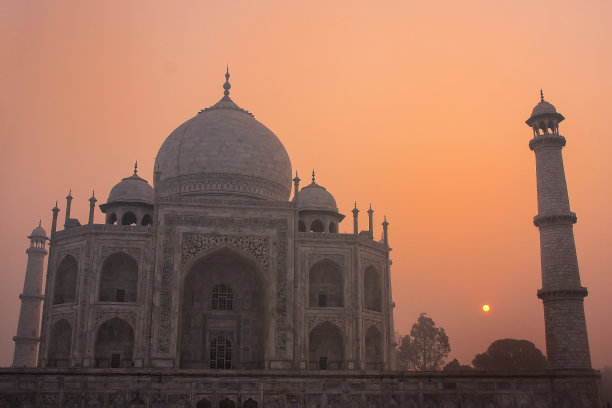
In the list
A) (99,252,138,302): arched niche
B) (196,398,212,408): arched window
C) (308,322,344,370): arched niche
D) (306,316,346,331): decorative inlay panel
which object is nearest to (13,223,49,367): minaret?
(99,252,138,302): arched niche

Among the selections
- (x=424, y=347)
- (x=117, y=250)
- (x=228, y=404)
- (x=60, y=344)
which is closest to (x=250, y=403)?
(x=228, y=404)

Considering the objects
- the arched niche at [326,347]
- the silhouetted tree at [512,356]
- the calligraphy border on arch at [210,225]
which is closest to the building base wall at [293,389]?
the calligraphy border on arch at [210,225]

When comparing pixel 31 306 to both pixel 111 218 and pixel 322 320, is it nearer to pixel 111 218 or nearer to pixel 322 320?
pixel 111 218

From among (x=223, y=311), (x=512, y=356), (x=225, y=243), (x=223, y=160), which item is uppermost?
(x=223, y=160)

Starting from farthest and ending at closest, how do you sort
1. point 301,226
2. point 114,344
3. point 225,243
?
point 301,226, point 225,243, point 114,344

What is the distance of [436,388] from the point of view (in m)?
20.0

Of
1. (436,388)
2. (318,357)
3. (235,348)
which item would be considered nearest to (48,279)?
(235,348)

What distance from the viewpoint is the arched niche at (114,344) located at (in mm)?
24031

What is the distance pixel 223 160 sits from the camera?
2967 centimetres

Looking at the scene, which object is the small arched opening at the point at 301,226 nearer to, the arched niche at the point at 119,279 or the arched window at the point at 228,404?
the arched niche at the point at 119,279

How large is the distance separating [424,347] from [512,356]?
888 cm

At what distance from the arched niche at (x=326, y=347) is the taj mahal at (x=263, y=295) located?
0.13 ft

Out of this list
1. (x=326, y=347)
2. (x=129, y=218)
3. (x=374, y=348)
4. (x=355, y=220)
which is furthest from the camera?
(x=129, y=218)

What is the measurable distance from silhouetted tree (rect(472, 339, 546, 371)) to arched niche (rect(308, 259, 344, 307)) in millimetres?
18411
